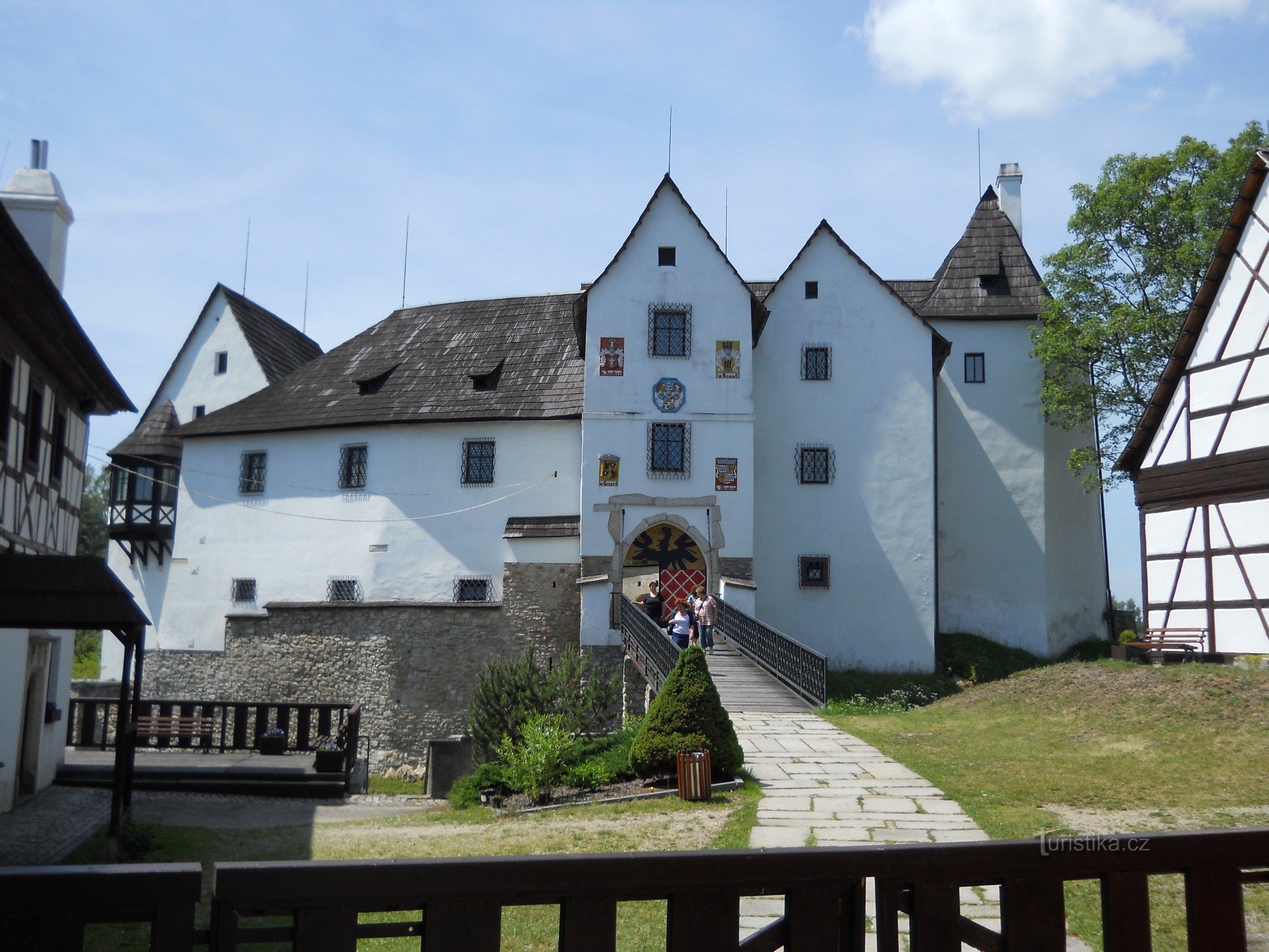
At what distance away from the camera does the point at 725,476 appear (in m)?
27.8

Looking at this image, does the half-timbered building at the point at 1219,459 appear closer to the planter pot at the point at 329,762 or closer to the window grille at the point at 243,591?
the planter pot at the point at 329,762

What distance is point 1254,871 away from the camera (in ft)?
13.4

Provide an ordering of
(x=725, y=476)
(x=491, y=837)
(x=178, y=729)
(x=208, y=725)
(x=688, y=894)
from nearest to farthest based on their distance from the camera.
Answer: (x=688, y=894)
(x=491, y=837)
(x=208, y=725)
(x=178, y=729)
(x=725, y=476)

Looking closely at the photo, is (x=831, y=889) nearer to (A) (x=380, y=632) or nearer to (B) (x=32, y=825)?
(B) (x=32, y=825)

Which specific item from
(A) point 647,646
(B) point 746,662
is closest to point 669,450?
(A) point 647,646

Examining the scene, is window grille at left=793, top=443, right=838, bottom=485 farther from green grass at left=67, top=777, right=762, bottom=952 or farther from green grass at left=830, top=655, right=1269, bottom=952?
green grass at left=67, top=777, right=762, bottom=952

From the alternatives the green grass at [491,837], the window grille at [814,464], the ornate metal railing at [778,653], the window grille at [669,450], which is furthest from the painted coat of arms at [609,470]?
the green grass at [491,837]

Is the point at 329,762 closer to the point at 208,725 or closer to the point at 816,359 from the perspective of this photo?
the point at 208,725

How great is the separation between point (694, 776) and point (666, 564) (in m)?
14.8

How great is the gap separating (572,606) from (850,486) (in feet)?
25.5

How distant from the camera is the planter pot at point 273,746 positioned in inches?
874

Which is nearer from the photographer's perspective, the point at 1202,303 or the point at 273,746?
the point at 1202,303

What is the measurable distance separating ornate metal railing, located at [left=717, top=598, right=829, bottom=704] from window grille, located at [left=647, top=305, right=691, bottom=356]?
6296mm

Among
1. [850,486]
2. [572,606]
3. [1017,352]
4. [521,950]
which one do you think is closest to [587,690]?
[572,606]
